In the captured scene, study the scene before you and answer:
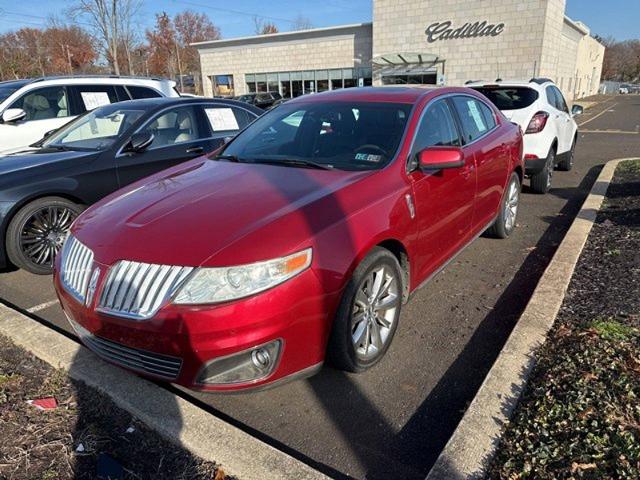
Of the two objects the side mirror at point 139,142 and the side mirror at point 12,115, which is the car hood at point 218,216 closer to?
the side mirror at point 139,142

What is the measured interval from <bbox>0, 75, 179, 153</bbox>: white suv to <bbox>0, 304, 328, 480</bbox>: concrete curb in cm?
511

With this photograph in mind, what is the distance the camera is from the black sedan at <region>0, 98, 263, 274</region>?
4418mm

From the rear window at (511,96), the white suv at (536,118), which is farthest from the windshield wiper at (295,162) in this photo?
the rear window at (511,96)

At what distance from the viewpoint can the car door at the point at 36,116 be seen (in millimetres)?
7129

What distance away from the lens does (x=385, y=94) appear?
381 centimetres

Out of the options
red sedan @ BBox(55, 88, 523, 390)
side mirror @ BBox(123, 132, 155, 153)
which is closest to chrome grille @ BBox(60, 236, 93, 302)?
red sedan @ BBox(55, 88, 523, 390)

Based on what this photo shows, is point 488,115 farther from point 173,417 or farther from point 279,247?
point 173,417

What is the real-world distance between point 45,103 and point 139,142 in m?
3.67

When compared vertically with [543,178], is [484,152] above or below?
above

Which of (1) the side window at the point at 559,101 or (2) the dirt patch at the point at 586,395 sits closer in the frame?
(2) the dirt patch at the point at 586,395

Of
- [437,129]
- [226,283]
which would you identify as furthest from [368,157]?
[226,283]

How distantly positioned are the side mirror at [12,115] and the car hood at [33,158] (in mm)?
2225

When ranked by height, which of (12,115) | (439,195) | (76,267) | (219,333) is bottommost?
(219,333)

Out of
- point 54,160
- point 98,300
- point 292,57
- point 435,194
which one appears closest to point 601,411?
point 435,194
